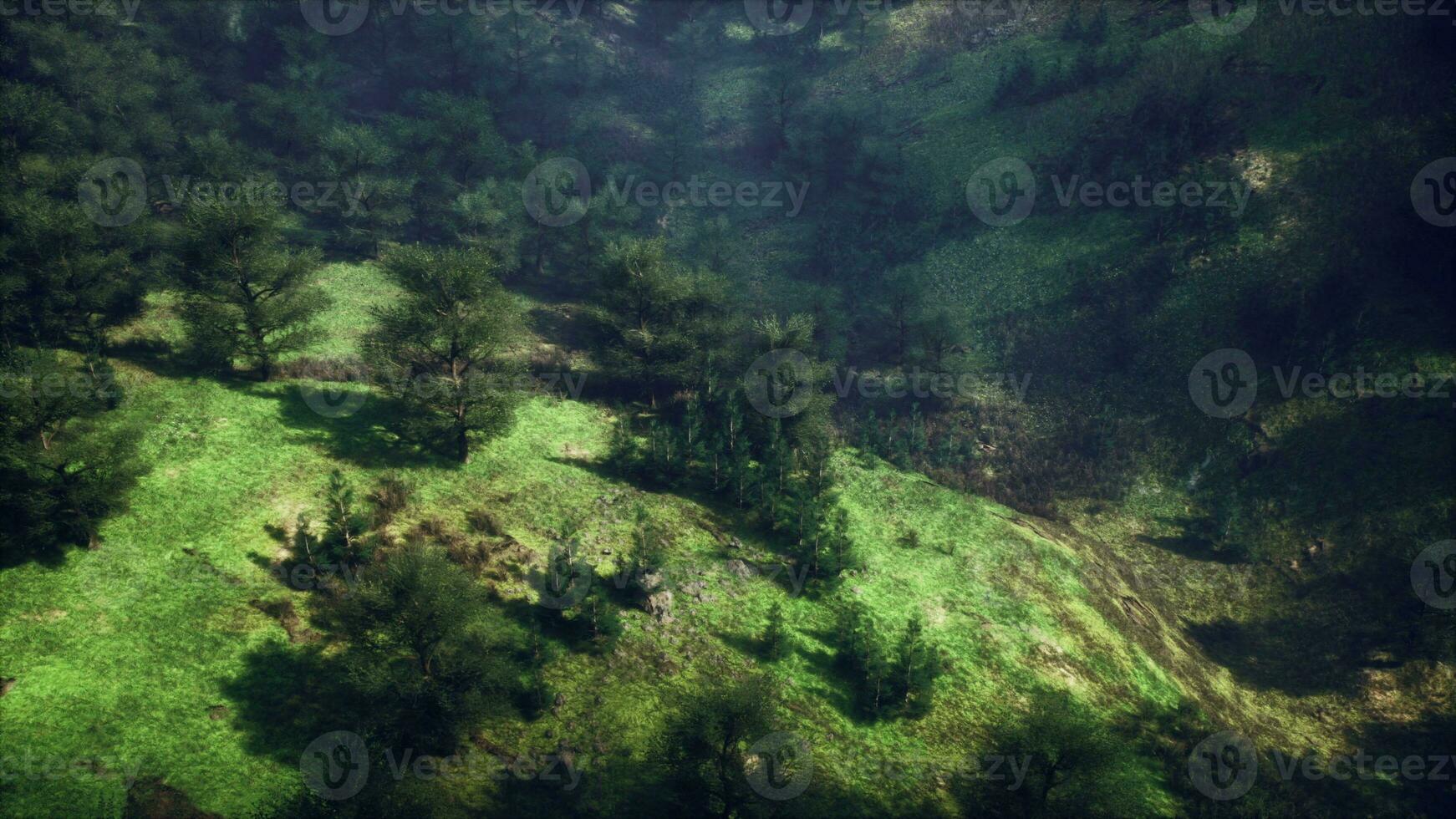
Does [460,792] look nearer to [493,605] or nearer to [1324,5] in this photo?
[493,605]

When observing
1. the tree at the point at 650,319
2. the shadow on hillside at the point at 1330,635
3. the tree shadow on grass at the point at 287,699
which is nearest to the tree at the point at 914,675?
the shadow on hillside at the point at 1330,635

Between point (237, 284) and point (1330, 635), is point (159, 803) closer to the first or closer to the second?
point (237, 284)

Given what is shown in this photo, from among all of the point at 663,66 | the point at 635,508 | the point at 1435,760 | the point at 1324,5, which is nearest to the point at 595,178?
the point at 663,66

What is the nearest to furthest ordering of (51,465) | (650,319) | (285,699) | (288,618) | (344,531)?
(285,699)
(51,465)
(288,618)
(344,531)
(650,319)

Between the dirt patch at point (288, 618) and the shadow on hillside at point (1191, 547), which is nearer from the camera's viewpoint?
the dirt patch at point (288, 618)

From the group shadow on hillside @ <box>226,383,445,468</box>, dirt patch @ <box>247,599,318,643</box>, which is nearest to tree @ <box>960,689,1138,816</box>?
dirt patch @ <box>247,599,318,643</box>

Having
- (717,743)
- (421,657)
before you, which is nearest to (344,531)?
(421,657)

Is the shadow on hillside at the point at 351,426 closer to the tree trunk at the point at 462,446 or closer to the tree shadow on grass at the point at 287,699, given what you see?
the tree trunk at the point at 462,446

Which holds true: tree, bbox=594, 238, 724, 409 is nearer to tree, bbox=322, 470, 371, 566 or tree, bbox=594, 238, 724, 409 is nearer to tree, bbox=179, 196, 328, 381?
tree, bbox=179, 196, 328, 381
